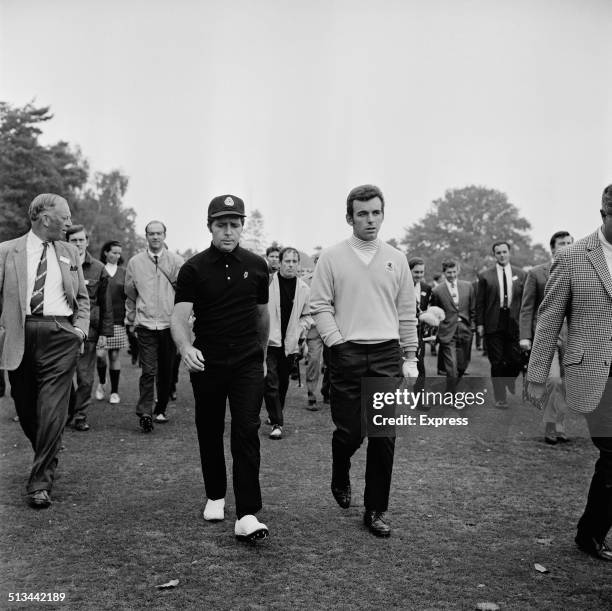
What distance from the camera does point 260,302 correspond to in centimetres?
527

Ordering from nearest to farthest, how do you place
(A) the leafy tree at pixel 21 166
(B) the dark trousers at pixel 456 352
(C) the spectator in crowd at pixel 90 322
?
1. (C) the spectator in crowd at pixel 90 322
2. (B) the dark trousers at pixel 456 352
3. (A) the leafy tree at pixel 21 166

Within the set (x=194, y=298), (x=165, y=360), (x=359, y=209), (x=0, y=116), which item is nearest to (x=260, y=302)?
(x=194, y=298)

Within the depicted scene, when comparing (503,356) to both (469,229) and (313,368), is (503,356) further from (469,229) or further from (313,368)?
(469,229)

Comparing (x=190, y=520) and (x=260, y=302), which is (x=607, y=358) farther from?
(x=190, y=520)

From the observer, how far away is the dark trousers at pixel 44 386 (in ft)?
18.4

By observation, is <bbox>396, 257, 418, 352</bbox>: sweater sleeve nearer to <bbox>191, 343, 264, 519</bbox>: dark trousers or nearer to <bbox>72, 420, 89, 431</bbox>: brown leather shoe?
<bbox>191, 343, 264, 519</bbox>: dark trousers

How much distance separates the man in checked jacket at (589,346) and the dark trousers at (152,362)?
17.3 feet

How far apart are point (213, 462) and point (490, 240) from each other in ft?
222

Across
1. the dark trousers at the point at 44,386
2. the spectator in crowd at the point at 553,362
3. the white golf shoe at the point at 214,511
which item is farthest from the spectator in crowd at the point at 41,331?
the spectator in crowd at the point at 553,362

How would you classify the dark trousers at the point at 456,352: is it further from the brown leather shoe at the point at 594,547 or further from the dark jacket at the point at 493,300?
the brown leather shoe at the point at 594,547

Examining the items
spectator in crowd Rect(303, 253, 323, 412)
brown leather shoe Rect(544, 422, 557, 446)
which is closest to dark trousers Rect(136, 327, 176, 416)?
spectator in crowd Rect(303, 253, 323, 412)

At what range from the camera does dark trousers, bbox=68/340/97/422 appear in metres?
8.68

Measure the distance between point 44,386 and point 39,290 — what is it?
81 centimetres

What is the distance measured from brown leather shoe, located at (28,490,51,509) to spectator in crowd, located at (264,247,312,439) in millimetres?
3186
